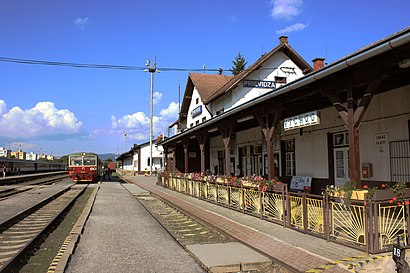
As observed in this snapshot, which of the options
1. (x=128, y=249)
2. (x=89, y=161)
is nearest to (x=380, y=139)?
(x=128, y=249)

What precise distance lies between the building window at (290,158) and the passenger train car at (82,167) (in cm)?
2251

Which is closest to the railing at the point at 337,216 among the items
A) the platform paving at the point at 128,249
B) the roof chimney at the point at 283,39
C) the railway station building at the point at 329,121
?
the railway station building at the point at 329,121

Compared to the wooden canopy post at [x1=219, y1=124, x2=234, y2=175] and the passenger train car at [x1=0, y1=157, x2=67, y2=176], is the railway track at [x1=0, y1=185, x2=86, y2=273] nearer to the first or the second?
the wooden canopy post at [x1=219, y1=124, x2=234, y2=175]

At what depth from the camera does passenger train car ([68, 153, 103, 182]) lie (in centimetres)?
3391

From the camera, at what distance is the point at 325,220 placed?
281 inches

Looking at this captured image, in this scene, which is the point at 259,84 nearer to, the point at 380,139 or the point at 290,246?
the point at 380,139

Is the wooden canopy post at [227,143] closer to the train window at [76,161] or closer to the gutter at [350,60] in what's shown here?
the gutter at [350,60]

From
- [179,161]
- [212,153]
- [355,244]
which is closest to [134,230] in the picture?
[355,244]

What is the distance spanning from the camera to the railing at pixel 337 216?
6039 mm

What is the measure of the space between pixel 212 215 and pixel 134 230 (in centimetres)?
256

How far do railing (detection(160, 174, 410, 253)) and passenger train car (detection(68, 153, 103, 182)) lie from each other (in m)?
26.0

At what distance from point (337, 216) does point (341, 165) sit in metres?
6.65

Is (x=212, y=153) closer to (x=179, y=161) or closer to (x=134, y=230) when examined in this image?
(x=179, y=161)

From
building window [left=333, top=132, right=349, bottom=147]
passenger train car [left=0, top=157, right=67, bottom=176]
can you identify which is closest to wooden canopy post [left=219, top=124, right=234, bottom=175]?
building window [left=333, top=132, right=349, bottom=147]
